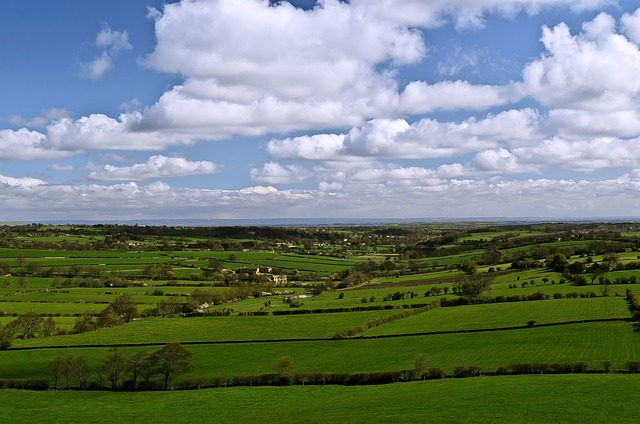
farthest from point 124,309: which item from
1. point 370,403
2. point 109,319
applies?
point 370,403

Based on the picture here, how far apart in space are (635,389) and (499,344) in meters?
20.8

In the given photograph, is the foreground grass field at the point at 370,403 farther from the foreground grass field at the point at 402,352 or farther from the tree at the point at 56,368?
the foreground grass field at the point at 402,352

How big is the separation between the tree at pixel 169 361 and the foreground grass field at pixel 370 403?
3.10 m

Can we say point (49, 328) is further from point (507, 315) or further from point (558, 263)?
point (558, 263)

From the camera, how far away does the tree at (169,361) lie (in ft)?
161

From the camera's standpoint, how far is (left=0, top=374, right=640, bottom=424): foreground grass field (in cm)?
3338

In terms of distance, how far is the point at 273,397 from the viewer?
4353 centimetres

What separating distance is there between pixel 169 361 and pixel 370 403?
2009 centimetres

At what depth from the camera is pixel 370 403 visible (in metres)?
38.7

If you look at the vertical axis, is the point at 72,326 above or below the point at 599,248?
below

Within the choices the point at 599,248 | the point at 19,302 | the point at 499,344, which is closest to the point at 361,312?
the point at 499,344

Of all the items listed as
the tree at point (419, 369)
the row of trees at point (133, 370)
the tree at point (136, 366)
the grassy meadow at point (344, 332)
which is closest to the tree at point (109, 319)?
the grassy meadow at point (344, 332)

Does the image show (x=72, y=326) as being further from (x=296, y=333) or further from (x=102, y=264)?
(x=102, y=264)

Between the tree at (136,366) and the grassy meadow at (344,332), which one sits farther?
the tree at (136,366)
